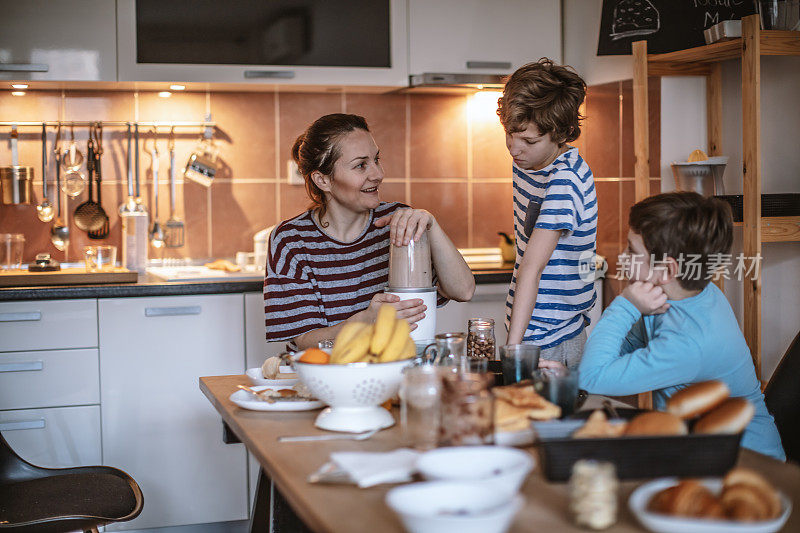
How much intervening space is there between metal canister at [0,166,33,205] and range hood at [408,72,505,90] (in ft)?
4.75

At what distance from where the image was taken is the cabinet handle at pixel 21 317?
2717mm

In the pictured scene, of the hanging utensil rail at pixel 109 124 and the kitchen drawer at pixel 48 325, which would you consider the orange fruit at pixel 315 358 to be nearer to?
the kitchen drawer at pixel 48 325

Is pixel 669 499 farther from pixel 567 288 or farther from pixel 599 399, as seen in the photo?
pixel 567 288

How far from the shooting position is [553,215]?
1944 mm

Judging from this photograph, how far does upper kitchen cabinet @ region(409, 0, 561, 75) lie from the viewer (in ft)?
10.5

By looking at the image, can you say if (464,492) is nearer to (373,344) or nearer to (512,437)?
(512,437)

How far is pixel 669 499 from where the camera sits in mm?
900

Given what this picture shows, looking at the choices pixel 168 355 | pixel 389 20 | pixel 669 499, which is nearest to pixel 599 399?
pixel 669 499

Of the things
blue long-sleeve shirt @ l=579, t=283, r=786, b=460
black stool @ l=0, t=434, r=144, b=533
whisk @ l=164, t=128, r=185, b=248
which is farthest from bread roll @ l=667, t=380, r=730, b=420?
whisk @ l=164, t=128, r=185, b=248

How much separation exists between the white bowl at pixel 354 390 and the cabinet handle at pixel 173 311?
162cm

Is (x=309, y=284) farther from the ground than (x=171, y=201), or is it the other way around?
(x=171, y=201)

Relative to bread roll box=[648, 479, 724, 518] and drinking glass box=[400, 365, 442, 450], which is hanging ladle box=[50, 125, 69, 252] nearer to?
drinking glass box=[400, 365, 442, 450]

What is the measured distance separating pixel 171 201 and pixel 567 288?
6.03 ft

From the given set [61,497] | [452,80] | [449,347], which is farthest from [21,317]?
[449,347]
